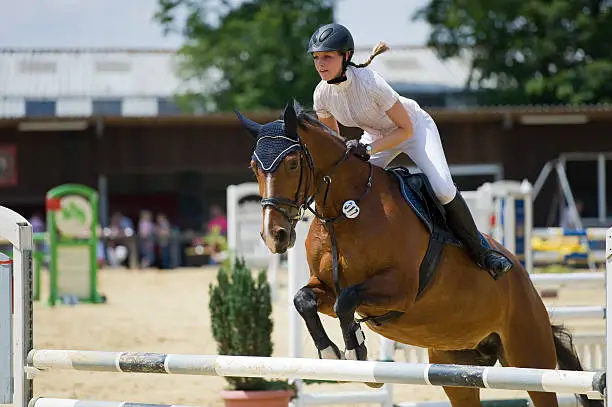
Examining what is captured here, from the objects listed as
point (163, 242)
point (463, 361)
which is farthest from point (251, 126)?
point (163, 242)

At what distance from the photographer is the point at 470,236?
5.11 m

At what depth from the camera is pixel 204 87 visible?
112 ft

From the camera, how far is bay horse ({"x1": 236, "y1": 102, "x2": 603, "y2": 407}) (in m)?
4.38

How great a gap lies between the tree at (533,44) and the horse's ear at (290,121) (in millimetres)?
27710

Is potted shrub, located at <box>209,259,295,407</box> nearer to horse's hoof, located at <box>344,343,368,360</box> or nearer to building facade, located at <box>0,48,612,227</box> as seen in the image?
horse's hoof, located at <box>344,343,368,360</box>

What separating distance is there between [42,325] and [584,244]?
9529mm

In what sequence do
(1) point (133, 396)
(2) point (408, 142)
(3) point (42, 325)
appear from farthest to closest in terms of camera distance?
(3) point (42, 325) < (1) point (133, 396) < (2) point (408, 142)

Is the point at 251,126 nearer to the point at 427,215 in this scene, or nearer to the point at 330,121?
the point at 330,121

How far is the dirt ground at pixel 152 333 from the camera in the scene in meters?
7.76

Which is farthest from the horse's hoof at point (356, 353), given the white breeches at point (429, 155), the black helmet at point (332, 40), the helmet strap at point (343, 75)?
the black helmet at point (332, 40)

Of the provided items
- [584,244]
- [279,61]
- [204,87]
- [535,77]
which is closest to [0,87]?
[204,87]

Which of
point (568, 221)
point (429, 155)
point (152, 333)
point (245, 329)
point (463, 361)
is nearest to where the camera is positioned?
point (429, 155)

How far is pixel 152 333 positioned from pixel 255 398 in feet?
17.6

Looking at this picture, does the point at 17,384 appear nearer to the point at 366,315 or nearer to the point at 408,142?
the point at 366,315
